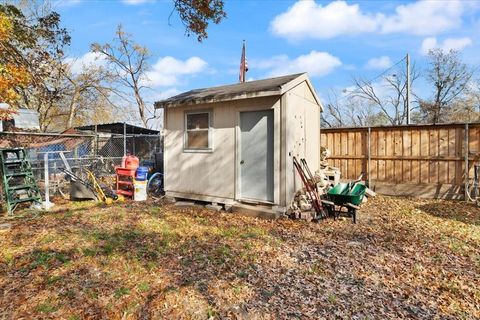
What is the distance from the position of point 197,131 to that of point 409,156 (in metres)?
6.35

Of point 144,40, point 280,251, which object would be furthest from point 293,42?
point 144,40

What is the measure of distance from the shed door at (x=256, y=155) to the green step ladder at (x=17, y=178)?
17.0 feet

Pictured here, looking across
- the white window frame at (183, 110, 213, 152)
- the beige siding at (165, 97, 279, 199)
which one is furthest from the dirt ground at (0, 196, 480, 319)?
the white window frame at (183, 110, 213, 152)

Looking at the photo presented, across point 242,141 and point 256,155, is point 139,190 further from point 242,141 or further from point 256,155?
point 256,155

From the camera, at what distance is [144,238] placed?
16.1 feet

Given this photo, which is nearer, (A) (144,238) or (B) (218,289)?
(B) (218,289)

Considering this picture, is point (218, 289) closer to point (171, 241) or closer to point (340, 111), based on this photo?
point (171, 241)

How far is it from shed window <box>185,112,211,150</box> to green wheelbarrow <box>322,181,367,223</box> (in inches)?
130

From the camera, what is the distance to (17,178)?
23.6ft

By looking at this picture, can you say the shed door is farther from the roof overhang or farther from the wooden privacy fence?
the wooden privacy fence

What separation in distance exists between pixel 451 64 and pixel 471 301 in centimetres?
2396

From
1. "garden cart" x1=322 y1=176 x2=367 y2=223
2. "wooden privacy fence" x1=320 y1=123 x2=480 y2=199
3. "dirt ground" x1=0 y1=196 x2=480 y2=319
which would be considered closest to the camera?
"dirt ground" x1=0 y1=196 x2=480 y2=319

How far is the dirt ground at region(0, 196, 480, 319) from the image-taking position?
9.35 ft

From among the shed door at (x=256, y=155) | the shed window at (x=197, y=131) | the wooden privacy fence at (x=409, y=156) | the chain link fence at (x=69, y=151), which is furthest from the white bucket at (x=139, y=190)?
the wooden privacy fence at (x=409, y=156)
